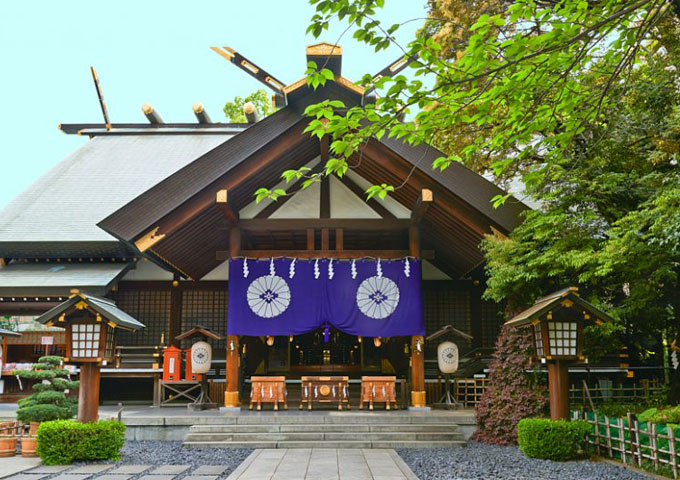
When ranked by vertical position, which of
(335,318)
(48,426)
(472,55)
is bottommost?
(48,426)

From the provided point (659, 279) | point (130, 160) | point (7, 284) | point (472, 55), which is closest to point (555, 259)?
point (659, 279)

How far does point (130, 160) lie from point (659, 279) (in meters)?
15.5

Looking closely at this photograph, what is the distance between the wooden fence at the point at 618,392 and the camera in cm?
1139

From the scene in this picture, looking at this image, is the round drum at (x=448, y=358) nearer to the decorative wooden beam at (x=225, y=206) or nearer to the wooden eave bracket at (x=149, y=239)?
the decorative wooden beam at (x=225, y=206)

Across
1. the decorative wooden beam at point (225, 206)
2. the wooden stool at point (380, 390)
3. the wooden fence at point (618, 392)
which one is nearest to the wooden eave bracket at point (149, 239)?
the decorative wooden beam at point (225, 206)

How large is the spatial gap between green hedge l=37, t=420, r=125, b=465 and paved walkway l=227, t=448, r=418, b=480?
6.58 feet

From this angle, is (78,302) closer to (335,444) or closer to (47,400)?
(47,400)

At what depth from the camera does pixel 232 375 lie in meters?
11.9

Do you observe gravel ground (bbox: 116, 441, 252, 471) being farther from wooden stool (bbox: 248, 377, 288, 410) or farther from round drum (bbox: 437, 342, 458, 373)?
round drum (bbox: 437, 342, 458, 373)

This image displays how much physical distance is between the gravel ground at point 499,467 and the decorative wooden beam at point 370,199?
539cm

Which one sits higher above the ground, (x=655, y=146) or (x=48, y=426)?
(x=655, y=146)

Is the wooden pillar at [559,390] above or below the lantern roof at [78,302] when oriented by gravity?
below

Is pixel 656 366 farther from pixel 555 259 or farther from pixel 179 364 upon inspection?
pixel 179 364

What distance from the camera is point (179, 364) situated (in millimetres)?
12625
